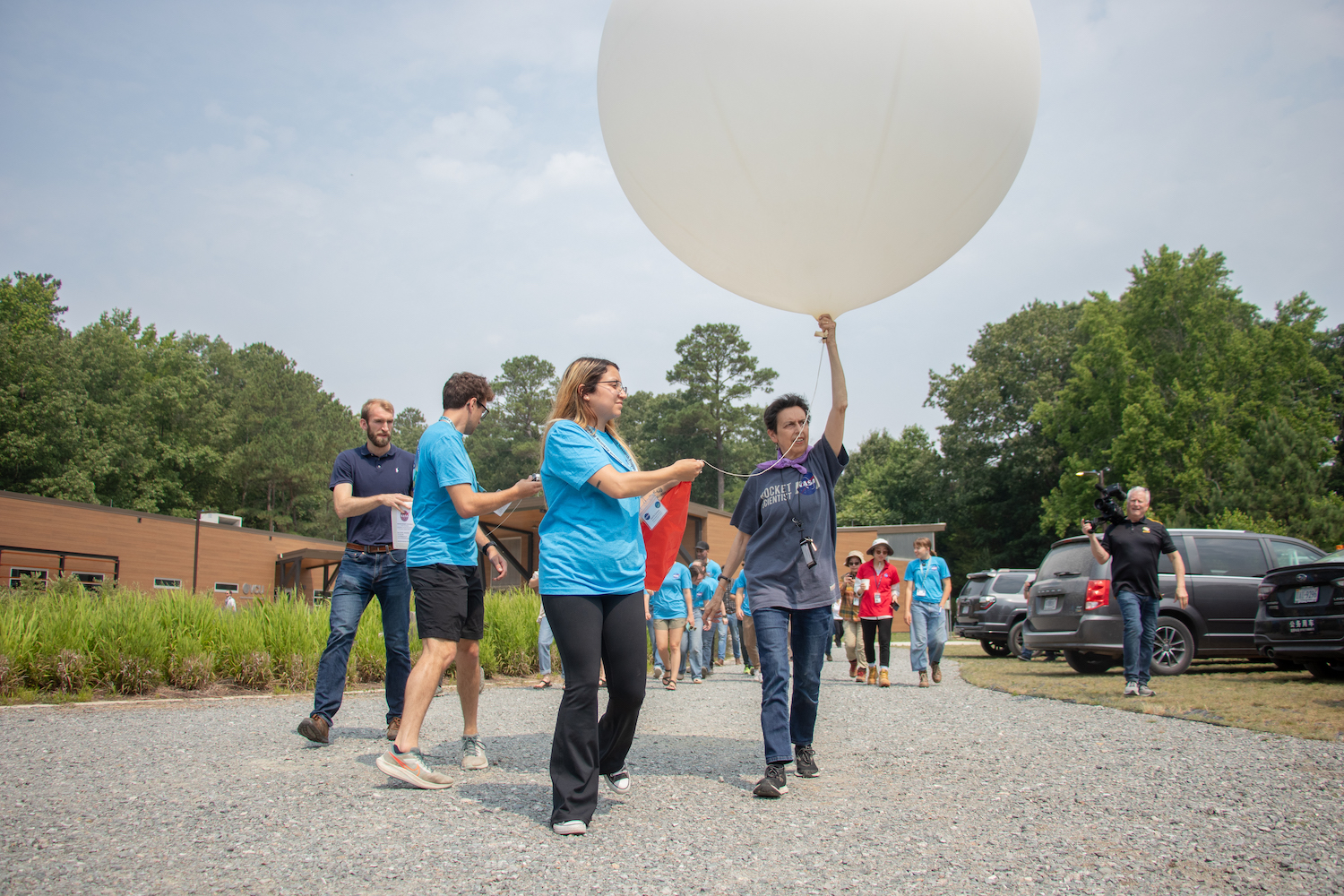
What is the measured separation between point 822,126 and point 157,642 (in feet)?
22.8

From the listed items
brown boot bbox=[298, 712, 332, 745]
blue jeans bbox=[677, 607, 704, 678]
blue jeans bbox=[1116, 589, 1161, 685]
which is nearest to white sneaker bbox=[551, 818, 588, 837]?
brown boot bbox=[298, 712, 332, 745]

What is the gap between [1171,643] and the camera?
8844mm

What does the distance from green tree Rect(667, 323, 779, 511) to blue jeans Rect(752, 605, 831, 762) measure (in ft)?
177

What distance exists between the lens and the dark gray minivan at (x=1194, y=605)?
883 centimetres

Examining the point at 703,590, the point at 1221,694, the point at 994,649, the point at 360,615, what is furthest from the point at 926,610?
the point at 994,649

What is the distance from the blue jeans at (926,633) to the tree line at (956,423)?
2105 centimetres

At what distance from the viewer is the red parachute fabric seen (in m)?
4.06

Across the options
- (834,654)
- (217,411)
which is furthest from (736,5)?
(217,411)

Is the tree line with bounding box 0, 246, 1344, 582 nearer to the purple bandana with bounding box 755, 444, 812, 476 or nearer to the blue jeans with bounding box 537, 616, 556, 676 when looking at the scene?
the blue jeans with bounding box 537, 616, 556, 676

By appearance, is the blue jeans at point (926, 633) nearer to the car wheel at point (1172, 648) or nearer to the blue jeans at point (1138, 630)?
the car wheel at point (1172, 648)

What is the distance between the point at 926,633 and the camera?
9766 millimetres

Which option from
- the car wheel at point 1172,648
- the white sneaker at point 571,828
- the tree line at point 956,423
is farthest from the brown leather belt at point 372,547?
the tree line at point 956,423

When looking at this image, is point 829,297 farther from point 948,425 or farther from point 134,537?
point 948,425

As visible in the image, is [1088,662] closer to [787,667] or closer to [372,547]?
[787,667]
